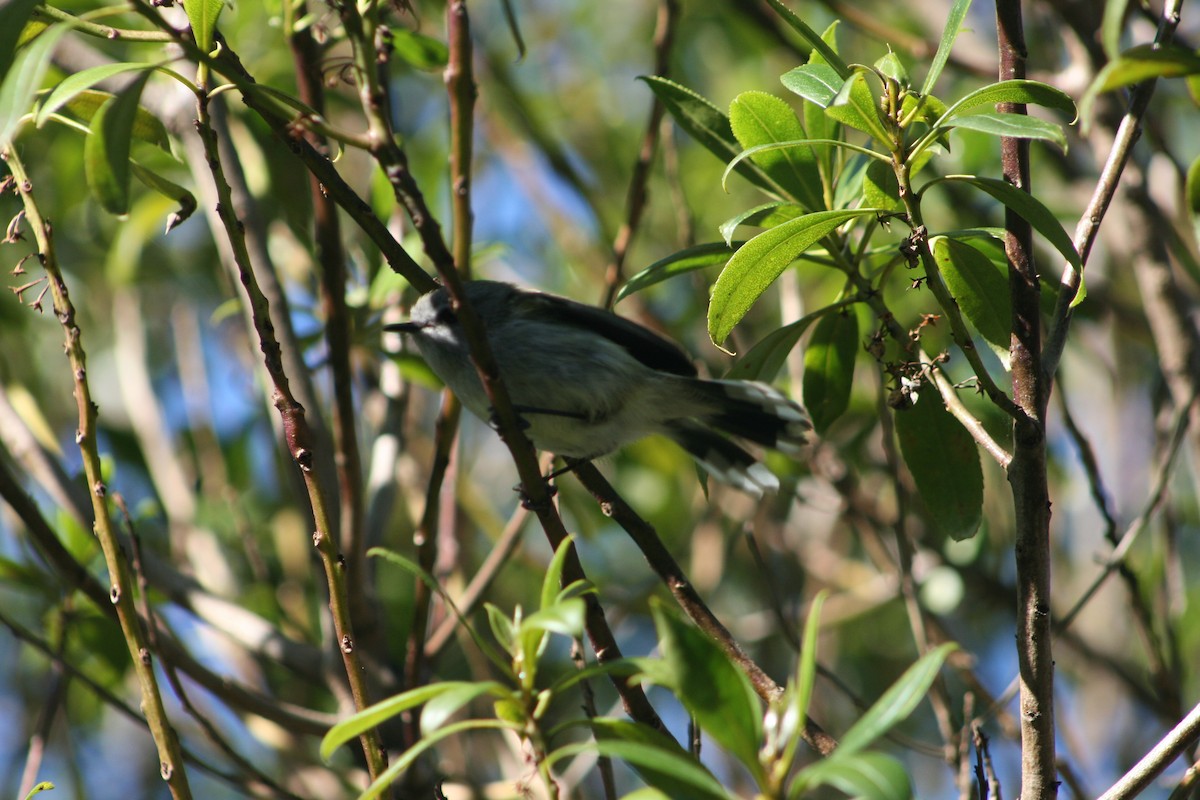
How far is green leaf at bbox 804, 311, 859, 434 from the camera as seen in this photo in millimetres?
2480

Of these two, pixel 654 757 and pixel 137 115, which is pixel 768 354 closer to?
pixel 654 757

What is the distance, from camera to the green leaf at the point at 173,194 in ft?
6.29

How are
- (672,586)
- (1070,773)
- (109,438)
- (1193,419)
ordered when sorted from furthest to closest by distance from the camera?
(109,438) → (1193,419) → (1070,773) → (672,586)

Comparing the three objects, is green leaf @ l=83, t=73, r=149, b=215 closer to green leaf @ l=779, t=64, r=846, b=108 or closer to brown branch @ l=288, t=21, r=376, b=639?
green leaf @ l=779, t=64, r=846, b=108

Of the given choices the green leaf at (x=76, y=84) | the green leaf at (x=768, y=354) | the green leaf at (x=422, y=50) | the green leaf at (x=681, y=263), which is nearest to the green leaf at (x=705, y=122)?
the green leaf at (x=681, y=263)

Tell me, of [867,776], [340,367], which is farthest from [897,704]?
[340,367]

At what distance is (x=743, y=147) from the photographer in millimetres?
2234

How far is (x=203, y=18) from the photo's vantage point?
1867 millimetres

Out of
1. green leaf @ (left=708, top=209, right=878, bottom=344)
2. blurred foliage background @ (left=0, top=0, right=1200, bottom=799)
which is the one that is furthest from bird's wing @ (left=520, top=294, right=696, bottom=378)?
green leaf @ (left=708, top=209, right=878, bottom=344)

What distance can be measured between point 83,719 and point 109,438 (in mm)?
1383

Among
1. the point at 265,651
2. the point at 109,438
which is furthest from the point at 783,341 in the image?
the point at 109,438

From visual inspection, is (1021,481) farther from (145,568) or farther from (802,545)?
(802,545)

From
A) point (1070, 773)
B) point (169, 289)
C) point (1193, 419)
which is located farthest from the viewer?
point (169, 289)

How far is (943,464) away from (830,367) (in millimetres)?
329
